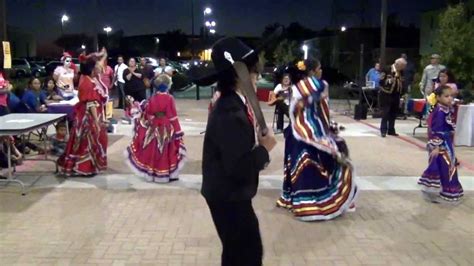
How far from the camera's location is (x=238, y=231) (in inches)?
126

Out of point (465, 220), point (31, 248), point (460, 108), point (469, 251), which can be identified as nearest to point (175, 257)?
point (31, 248)

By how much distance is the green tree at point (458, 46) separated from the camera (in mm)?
15695

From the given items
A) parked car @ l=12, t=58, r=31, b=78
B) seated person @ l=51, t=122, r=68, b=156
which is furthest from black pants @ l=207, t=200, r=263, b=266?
parked car @ l=12, t=58, r=31, b=78

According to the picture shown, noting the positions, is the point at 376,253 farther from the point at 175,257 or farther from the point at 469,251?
the point at 175,257

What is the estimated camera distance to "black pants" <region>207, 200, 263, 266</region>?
3.20 metres

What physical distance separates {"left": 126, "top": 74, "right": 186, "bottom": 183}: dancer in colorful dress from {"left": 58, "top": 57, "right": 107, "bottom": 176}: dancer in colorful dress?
1.85ft

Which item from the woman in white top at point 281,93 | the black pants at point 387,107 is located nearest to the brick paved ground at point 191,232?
the woman in white top at point 281,93

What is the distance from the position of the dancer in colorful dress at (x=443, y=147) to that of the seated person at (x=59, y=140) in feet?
21.1

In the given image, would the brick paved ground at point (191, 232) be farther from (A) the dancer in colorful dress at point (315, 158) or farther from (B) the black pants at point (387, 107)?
(B) the black pants at point (387, 107)

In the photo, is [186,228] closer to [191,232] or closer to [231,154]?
[191,232]

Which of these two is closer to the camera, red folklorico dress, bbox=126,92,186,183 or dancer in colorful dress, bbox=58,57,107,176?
red folklorico dress, bbox=126,92,186,183

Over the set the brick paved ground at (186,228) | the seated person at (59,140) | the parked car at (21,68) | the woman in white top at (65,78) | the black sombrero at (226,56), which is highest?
the black sombrero at (226,56)

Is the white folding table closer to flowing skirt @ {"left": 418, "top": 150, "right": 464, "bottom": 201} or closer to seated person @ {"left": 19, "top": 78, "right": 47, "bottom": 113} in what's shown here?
seated person @ {"left": 19, "top": 78, "right": 47, "bottom": 113}

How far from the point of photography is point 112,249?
511 centimetres
